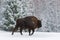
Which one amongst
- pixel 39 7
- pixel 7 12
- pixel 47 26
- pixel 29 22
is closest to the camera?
pixel 29 22

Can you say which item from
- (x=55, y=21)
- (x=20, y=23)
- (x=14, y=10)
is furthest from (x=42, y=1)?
(x=20, y=23)

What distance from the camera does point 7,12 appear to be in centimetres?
1800

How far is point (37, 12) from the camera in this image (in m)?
30.8

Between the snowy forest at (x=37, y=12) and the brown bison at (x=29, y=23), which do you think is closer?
the brown bison at (x=29, y=23)

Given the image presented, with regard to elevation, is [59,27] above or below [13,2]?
below

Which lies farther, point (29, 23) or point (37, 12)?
point (37, 12)

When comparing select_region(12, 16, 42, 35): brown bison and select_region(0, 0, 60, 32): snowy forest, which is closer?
select_region(12, 16, 42, 35): brown bison

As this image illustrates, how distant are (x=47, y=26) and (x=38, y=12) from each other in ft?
12.9

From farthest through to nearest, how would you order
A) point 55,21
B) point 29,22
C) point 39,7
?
point 39,7 → point 55,21 → point 29,22

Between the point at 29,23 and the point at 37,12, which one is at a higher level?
the point at 37,12

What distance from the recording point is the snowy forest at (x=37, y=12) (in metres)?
18.1

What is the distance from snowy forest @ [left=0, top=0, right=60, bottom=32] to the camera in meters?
18.1

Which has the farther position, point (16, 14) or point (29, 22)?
point (16, 14)

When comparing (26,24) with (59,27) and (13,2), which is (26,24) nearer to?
(13,2)
